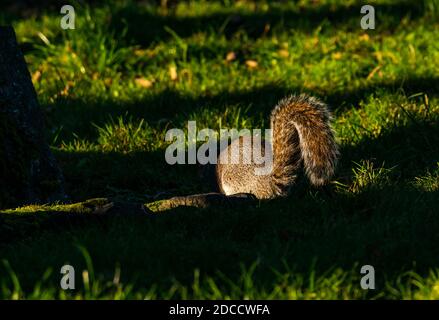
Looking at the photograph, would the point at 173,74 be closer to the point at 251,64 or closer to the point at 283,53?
the point at 251,64

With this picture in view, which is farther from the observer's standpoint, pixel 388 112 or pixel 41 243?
pixel 388 112

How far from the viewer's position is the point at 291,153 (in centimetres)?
502

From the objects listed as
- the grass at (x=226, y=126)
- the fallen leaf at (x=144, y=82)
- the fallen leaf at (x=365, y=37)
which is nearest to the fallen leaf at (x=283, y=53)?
the grass at (x=226, y=126)

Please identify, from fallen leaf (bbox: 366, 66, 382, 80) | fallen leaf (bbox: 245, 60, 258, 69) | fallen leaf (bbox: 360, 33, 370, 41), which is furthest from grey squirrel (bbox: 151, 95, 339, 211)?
fallen leaf (bbox: 360, 33, 370, 41)

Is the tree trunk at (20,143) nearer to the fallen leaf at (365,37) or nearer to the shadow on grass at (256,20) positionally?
the shadow on grass at (256,20)

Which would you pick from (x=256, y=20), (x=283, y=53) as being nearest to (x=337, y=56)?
(x=283, y=53)

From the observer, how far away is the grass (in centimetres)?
360

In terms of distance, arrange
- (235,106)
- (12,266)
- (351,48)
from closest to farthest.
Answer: (12,266), (235,106), (351,48)

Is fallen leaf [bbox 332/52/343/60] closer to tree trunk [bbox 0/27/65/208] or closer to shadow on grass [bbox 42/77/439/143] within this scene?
shadow on grass [bbox 42/77/439/143]

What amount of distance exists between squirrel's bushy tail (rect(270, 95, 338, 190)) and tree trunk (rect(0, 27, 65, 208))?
4.86 feet

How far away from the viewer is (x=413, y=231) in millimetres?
4066

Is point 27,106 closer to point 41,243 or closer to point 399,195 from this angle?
point 41,243

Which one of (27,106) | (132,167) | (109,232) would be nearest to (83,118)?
(132,167)

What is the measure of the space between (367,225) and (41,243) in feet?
5.67
